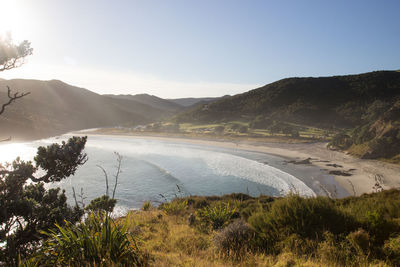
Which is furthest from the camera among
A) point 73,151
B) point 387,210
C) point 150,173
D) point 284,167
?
point 284,167

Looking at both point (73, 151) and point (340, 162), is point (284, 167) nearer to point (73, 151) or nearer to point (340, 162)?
point (340, 162)

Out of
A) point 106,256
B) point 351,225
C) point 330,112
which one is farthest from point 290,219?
point 330,112

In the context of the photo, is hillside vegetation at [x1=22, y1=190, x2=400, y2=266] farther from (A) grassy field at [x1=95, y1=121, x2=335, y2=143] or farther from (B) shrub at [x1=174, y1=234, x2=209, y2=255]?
(A) grassy field at [x1=95, y1=121, x2=335, y2=143]

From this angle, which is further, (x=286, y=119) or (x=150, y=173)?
(x=286, y=119)

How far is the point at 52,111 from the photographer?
10662 centimetres

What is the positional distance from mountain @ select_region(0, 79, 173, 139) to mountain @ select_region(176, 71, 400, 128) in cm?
5337

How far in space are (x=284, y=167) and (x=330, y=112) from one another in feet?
239

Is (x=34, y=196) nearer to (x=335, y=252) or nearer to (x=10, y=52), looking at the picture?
(x=10, y=52)

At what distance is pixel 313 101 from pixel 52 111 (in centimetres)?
12548

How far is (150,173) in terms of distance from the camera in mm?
25750

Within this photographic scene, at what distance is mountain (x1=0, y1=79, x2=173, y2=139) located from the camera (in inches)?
2643

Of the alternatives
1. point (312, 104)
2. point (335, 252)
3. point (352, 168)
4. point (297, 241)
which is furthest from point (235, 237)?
point (312, 104)

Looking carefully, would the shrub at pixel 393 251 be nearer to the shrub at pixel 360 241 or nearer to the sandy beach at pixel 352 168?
the shrub at pixel 360 241

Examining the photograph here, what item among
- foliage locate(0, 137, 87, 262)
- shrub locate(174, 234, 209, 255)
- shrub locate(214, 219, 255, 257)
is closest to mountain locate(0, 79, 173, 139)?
foliage locate(0, 137, 87, 262)
